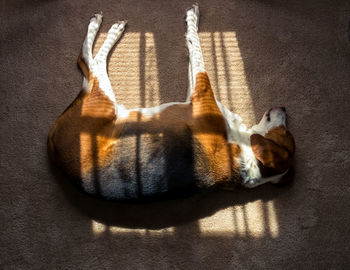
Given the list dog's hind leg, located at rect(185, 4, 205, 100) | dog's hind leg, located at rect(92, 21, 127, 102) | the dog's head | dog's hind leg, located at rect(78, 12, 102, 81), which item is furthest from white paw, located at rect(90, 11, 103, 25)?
the dog's head

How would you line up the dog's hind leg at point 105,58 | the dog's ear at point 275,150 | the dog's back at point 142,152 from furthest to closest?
the dog's hind leg at point 105,58, the dog's ear at point 275,150, the dog's back at point 142,152

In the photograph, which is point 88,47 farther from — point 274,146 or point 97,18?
point 274,146

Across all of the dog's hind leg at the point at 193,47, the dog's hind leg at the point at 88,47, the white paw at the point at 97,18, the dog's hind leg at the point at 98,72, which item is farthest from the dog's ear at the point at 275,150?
the white paw at the point at 97,18

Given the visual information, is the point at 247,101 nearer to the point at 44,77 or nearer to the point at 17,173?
the point at 44,77

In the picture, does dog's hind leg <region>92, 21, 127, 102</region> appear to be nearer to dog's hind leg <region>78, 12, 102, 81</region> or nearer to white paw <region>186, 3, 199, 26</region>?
dog's hind leg <region>78, 12, 102, 81</region>

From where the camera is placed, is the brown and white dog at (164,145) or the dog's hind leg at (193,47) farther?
the dog's hind leg at (193,47)

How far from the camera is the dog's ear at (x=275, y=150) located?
7.61 feet

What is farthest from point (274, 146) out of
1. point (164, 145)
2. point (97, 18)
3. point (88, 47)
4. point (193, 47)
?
point (97, 18)

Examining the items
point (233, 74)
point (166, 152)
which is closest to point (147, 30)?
point (233, 74)

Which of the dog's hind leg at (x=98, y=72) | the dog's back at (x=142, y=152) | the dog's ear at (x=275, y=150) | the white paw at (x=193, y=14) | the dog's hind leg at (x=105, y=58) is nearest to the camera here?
the dog's back at (x=142, y=152)

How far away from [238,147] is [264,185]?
16.3 inches

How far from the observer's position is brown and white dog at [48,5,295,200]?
2.18 metres

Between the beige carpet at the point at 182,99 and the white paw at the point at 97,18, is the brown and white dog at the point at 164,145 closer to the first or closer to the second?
the beige carpet at the point at 182,99

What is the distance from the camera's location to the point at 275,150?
2.34m
